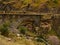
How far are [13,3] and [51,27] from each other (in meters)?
3.09

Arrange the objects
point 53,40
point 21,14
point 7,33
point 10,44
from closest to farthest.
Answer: point 10,44 < point 7,33 < point 53,40 < point 21,14

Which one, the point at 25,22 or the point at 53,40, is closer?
the point at 53,40

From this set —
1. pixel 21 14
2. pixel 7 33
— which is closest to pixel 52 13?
pixel 21 14

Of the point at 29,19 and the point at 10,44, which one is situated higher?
the point at 10,44

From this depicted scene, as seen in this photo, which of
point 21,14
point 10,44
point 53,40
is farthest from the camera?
point 21,14

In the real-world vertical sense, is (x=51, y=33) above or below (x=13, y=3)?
below

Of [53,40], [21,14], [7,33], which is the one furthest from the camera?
[21,14]

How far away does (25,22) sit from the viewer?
821 inches

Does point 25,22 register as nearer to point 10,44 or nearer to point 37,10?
point 37,10

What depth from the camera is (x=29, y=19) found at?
68.0 ft

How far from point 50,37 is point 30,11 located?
2.88 metres

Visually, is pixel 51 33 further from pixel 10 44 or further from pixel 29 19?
pixel 10 44

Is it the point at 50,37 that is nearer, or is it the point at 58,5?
the point at 50,37

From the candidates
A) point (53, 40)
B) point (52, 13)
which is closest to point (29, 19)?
point (52, 13)
